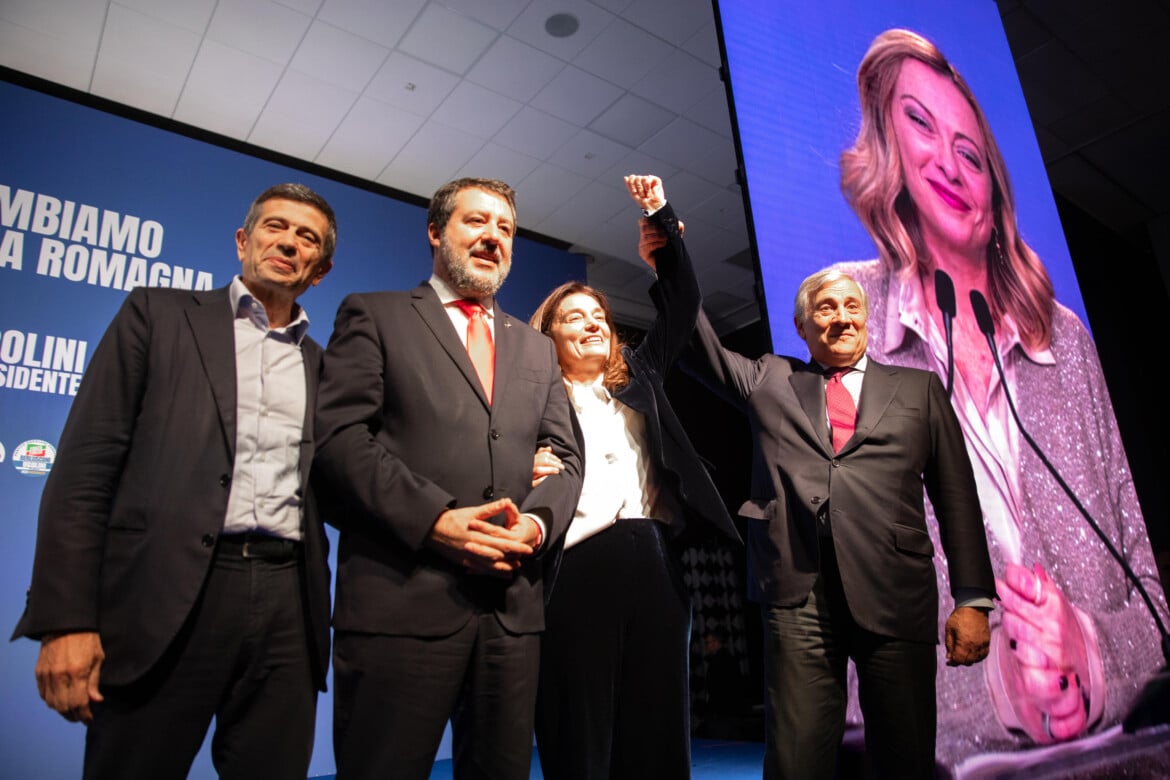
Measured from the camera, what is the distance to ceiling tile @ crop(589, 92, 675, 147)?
4.61 meters

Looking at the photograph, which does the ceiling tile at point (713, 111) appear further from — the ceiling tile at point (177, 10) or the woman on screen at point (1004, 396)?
the ceiling tile at point (177, 10)

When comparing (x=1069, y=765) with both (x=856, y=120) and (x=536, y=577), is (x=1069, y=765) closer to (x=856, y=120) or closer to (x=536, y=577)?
(x=536, y=577)

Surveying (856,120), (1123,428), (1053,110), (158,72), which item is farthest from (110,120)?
(1123,428)

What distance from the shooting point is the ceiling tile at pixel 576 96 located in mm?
4352

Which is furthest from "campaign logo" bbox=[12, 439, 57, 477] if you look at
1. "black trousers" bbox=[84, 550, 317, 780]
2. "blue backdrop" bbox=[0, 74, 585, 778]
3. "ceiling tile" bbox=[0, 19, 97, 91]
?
"black trousers" bbox=[84, 550, 317, 780]

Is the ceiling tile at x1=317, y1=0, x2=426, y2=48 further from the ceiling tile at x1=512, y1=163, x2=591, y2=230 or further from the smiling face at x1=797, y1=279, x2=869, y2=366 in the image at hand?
the smiling face at x1=797, y1=279, x2=869, y2=366

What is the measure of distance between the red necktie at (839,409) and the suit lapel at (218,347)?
1.31 metres

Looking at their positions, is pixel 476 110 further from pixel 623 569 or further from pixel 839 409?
pixel 623 569

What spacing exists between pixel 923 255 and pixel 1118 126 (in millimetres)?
3946

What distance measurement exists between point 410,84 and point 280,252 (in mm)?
3288

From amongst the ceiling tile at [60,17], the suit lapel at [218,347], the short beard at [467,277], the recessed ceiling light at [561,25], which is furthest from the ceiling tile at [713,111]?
the suit lapel at [218,347]

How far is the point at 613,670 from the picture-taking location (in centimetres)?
152

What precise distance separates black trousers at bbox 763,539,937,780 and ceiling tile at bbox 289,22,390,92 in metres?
3.74

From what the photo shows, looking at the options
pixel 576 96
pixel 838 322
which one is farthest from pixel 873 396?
pixel 576 96
